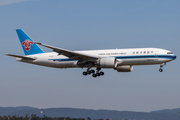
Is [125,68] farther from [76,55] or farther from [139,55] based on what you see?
[76,55]

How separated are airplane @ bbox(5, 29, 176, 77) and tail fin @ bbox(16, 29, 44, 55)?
1.89 meters

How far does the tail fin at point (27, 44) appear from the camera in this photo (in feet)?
163

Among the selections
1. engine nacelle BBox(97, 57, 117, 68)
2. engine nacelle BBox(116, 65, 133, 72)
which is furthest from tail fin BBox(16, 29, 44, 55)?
engine nacelle BBox(116, 65, 133, 72)

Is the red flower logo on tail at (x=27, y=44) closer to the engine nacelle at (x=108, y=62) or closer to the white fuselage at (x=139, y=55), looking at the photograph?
the white fuselage at (x=139, y=55)

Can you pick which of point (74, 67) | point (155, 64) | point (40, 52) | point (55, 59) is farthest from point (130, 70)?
point (40, 52)

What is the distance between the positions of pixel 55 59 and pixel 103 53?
327 inches

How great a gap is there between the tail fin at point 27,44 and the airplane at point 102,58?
1.89 metres

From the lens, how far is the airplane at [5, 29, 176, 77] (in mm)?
41781

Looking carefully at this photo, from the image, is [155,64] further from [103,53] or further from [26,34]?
[26,34]

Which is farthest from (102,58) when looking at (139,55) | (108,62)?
(139,55)

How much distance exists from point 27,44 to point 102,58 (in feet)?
51.1

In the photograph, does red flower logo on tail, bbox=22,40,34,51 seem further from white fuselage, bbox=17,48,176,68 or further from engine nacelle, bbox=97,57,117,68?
engine nacelle, bbox=97,57,117,68

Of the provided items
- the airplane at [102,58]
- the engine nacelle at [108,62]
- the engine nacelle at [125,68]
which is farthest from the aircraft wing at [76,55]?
the engine nacelle at [125,68]

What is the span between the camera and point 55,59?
46438 millimetres
